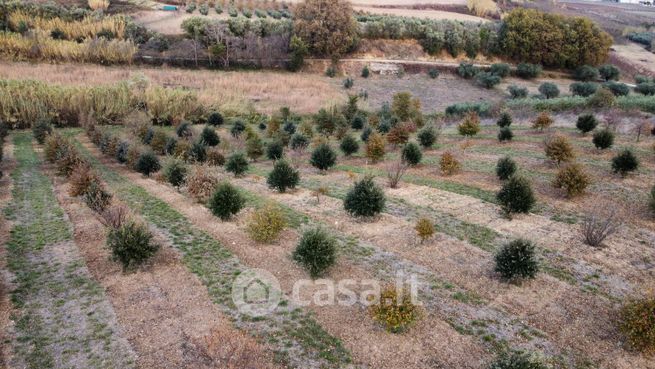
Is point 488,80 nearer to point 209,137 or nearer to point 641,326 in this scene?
point 209,137

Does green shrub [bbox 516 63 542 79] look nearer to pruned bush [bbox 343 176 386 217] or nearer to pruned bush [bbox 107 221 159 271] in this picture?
pruned bush [bbox 343 176 386 217]

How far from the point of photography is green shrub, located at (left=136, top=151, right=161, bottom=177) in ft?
80.3

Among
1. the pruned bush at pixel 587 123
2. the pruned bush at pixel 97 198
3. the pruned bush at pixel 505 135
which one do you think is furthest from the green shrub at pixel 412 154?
the pruned bush at pixel 97 198

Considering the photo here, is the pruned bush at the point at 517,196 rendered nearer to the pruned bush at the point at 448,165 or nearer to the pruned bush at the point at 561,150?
the pruned bush at the point at 448,165

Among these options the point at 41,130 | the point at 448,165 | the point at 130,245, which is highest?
the point at 130,245

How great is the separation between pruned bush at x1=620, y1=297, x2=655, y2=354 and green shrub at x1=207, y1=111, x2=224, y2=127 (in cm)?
3655

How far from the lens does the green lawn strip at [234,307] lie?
945cm

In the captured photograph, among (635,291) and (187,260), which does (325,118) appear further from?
(635,291)

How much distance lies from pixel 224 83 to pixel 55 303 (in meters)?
44.2

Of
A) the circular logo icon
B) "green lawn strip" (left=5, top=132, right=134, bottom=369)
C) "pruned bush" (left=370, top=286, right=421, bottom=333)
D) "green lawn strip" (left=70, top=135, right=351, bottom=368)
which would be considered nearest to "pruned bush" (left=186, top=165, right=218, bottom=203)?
"green lawn strip" (left=70, top=135, right=351, bottom=368)

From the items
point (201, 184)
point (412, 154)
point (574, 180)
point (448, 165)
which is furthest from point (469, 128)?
point (201, 184)

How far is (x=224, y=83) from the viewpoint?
173ft

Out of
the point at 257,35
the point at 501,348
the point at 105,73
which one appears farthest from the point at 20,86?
the point at 501,348

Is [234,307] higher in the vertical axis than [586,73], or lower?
lower
